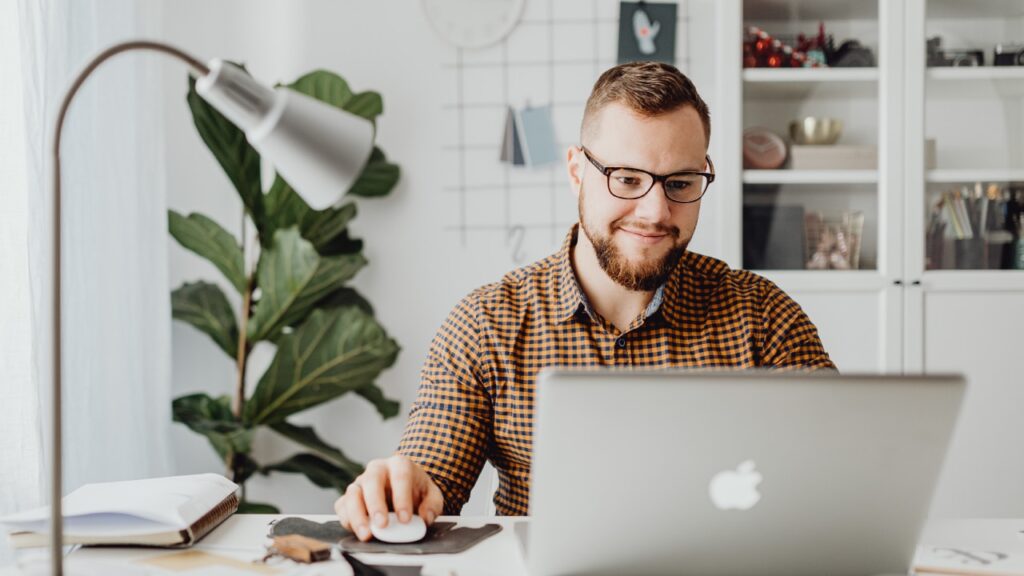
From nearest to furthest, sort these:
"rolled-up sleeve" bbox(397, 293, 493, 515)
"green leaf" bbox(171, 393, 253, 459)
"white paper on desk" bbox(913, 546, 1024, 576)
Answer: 1. "white paper on desk" bbox(913, 546, 1024, 576)
2. "rolled-up sleeve" bbox(397, 293, 493, 515)
3. "green leaf" bbox(171, 393, 253, 459)

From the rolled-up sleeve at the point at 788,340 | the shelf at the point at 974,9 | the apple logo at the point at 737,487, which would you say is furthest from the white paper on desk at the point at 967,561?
the shelf at the point at 974,9

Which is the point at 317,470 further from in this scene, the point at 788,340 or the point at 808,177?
the point at 808,177

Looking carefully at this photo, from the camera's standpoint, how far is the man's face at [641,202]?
141cm

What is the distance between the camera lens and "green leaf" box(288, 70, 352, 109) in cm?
236

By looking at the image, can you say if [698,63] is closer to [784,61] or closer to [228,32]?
[784,61]

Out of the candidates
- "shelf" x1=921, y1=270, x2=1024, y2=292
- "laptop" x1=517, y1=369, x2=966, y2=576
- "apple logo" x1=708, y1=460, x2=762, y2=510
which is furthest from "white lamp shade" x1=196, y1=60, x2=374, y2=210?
"shelf" x1=921, y1=270, x2=1024, y2=292

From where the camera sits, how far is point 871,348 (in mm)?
2408

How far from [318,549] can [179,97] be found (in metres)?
2.01

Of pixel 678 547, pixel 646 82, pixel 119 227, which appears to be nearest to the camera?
pixel 678 547

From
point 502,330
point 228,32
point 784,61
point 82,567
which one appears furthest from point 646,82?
point 228,32

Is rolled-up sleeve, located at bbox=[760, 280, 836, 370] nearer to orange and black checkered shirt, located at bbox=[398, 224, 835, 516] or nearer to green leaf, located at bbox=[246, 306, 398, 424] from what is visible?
orange and black checkered shirt, located at bbox=[398, 224, 835, 516]

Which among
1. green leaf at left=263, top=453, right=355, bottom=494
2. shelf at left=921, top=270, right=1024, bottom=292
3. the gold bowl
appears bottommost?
green leaf at left=263, top=453, right=355, bottom=494

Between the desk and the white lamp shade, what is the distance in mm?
439

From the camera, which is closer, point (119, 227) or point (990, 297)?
point (119, 227)
